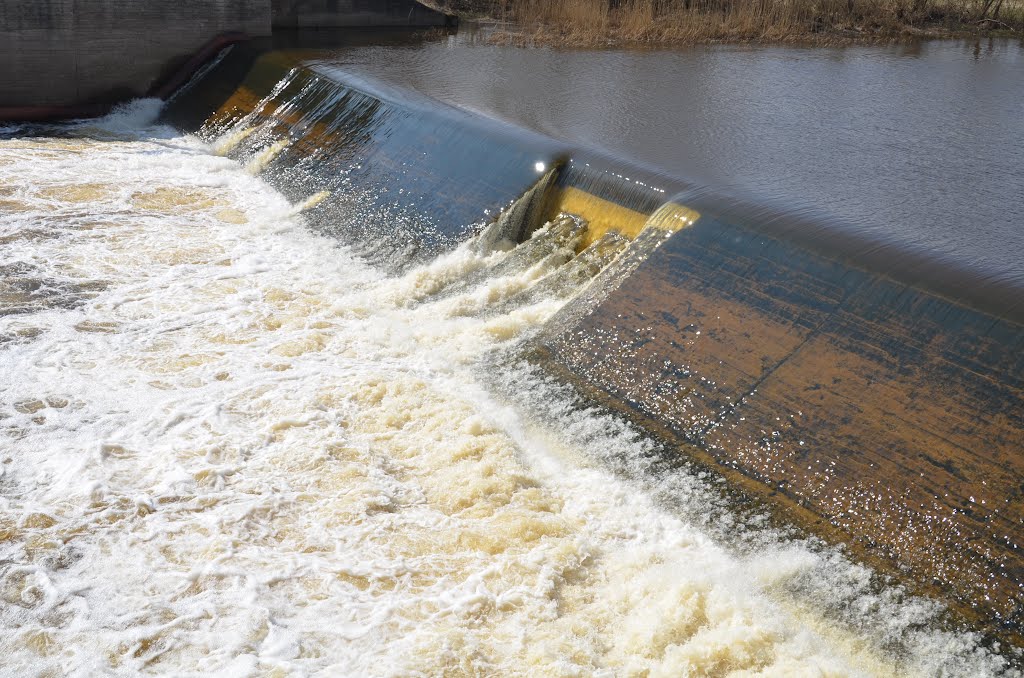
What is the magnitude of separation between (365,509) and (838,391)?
2.30 meters

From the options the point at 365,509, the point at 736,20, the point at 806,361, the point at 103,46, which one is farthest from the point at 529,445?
the point at 736,20

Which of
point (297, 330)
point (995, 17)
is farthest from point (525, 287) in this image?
point (995, 17)

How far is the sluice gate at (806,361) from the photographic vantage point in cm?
385

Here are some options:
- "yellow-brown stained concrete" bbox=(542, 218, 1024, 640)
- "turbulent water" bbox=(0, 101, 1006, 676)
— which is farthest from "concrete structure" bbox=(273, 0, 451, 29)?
"yellow-brown stained concrete" bbox=(542, 218, 1024, 640)

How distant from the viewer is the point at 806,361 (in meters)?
4.63

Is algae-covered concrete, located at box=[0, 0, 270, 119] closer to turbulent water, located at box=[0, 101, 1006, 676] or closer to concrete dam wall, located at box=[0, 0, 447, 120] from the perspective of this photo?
concrete dam wall, located at box=[0, 0, 447, 120]

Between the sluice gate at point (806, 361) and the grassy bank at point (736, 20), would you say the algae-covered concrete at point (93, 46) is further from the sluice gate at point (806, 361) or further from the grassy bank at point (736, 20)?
the sluice gate at point (806, 361)

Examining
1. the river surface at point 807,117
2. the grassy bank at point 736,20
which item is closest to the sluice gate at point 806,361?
the river surface at point 807,117

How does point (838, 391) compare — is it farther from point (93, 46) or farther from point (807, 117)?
point (93, 46)

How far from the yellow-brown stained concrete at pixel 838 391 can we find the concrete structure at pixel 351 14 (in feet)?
32.8

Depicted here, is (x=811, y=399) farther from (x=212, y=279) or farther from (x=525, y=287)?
(x=212, y=279)

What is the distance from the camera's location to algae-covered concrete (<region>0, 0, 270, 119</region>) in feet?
38.1

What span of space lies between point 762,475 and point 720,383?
62cm

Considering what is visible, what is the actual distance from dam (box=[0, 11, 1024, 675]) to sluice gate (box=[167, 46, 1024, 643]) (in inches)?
0.6
